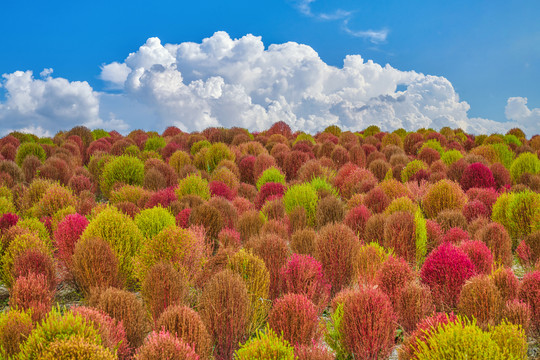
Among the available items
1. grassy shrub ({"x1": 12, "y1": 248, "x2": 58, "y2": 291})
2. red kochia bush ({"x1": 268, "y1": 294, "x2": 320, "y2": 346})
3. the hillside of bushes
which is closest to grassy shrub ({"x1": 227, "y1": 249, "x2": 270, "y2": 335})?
the hillside of bushes

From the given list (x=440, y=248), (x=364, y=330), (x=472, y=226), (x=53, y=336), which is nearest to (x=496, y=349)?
(x=364, y=330)

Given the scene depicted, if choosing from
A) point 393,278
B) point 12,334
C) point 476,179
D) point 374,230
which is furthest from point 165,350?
point 476,179

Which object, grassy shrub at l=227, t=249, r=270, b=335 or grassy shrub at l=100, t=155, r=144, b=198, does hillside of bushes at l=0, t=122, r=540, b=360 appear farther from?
grassy shrub at l=100, t=155, r=144, b=198

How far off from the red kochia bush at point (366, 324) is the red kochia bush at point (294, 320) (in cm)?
25

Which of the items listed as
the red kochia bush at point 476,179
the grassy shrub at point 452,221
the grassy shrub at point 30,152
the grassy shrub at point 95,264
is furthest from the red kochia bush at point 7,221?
the red kochia bush at point 476,179

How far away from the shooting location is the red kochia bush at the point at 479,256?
4.18 m

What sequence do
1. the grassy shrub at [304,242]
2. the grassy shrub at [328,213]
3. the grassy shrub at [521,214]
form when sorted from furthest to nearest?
1. the grassy shrub at [328,213]
2. the grassy shrub at [521,214]
3. the grassy shrub at [304,242]

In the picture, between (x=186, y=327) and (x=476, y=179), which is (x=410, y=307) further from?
(x=476, y=179)

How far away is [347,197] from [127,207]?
3.93 meters

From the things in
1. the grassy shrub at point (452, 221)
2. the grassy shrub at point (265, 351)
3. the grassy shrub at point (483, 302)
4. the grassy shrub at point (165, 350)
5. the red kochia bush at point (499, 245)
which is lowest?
the grassy shrub at point (165, 350)

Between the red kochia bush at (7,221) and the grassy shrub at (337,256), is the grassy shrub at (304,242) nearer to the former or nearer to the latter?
the grassy shrub at (337,256)

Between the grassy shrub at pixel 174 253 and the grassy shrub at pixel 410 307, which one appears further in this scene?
the grassy shrub at pixel 174 253

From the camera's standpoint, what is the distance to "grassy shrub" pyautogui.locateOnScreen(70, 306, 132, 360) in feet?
8.89

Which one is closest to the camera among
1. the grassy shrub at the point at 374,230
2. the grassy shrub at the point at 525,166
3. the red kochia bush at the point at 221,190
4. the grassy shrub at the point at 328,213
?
the grassy shrub at the point at 374,230
